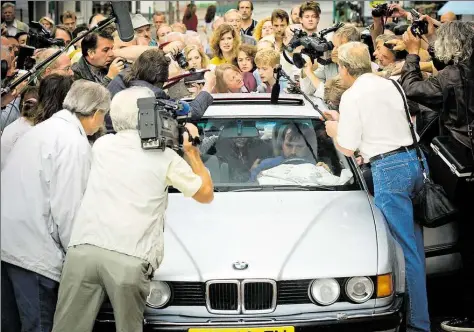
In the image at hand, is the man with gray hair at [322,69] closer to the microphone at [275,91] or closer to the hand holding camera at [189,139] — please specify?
the microphone at [275,91]

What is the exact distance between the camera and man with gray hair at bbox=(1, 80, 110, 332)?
18.6 ft

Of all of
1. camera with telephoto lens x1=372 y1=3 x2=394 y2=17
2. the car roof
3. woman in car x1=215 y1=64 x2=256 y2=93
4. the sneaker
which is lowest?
the sneaker

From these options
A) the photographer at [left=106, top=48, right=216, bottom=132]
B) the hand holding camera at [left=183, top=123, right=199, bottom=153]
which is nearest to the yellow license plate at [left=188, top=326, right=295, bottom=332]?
the hand holding camera at [left=183, top=123, right=199, bottom=153]

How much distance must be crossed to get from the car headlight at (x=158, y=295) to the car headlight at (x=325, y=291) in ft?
2.77

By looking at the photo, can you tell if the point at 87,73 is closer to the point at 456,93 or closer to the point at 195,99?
the point at 195,99

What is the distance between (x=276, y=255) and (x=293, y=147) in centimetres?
152

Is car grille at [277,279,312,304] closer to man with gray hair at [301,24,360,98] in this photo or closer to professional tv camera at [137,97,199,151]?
professional tv camera at [137,97,199,151]

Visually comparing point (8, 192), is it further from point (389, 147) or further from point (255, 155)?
point (389, 147)

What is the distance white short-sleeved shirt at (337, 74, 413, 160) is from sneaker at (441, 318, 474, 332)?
1384 mm

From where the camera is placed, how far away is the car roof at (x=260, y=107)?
293 inches

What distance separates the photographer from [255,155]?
720cm

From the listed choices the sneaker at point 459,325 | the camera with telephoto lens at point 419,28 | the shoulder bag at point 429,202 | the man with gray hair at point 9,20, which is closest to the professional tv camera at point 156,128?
the shoulder bag at point 429,202

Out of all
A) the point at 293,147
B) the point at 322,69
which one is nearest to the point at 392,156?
the point at 293,147

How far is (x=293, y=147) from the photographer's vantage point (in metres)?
7.32
